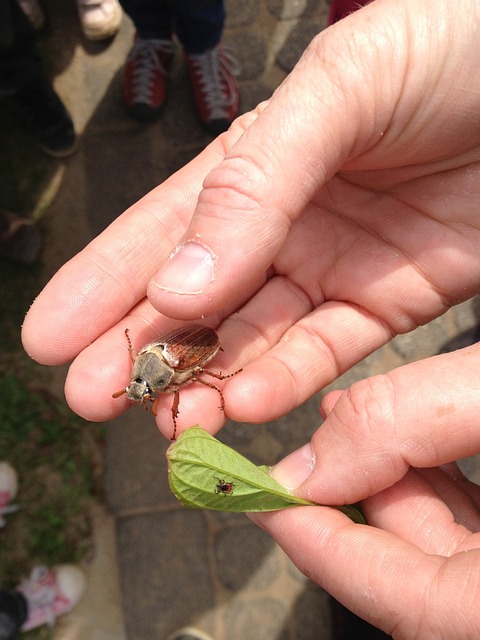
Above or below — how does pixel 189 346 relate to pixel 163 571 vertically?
above

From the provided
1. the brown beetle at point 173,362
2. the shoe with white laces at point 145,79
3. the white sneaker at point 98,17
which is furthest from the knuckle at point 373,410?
the white sneaker at point 98,17

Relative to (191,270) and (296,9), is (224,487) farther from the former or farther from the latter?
(296,9)

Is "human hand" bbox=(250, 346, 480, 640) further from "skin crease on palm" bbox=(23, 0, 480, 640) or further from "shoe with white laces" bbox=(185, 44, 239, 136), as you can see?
"shoe with white laces" bbox=(185, 44, 239, 136)

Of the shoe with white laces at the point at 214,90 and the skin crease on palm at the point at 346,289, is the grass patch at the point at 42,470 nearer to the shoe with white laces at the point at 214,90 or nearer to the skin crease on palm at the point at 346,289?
the skin crease on palm at the point at 346,289

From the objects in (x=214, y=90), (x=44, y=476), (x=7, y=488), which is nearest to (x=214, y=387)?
(x=44, y=476)

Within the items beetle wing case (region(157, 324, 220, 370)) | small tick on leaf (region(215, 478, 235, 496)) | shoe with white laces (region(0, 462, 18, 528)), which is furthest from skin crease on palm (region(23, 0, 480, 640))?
shoe with white laces (region(0, 462, 18, 528))
